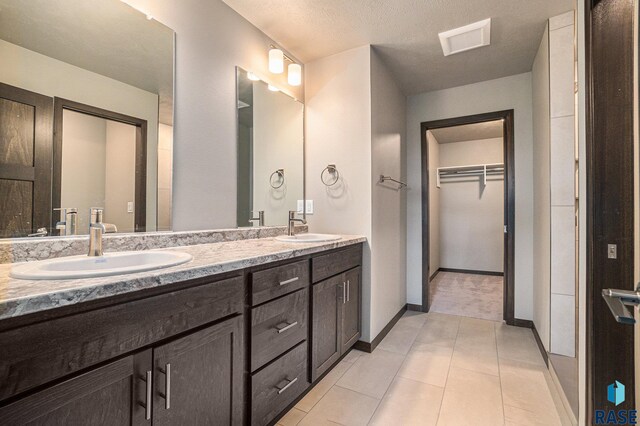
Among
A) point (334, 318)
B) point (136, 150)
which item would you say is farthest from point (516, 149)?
point (136, 150)

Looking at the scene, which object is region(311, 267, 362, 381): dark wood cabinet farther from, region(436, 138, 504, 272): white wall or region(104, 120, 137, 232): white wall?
region(436, 138, 504, 272): white wall

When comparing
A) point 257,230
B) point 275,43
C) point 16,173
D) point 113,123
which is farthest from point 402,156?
point 16,173

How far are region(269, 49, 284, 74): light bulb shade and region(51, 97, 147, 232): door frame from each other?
108cm

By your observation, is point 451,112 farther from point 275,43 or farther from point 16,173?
point 16,173

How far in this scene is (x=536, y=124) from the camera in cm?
254

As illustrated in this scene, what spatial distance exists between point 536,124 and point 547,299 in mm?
1471

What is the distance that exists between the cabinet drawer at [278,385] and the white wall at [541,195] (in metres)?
1.76

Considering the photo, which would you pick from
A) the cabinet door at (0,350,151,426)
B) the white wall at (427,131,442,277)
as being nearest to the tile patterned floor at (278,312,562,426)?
the cabinet door at (0,350,151,426)

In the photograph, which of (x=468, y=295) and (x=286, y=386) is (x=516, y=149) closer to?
(x=468, y=295)

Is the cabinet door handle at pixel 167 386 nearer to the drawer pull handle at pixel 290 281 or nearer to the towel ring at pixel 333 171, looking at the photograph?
the drawer pull handle at pixel 290 281

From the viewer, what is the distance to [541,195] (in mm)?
2342

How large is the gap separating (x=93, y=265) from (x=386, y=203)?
7.05 ft

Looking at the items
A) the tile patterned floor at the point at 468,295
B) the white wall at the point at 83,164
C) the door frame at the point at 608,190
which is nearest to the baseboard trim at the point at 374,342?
the tile patterned floor at the point at 468,295

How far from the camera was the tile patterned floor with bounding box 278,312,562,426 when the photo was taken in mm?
1548
